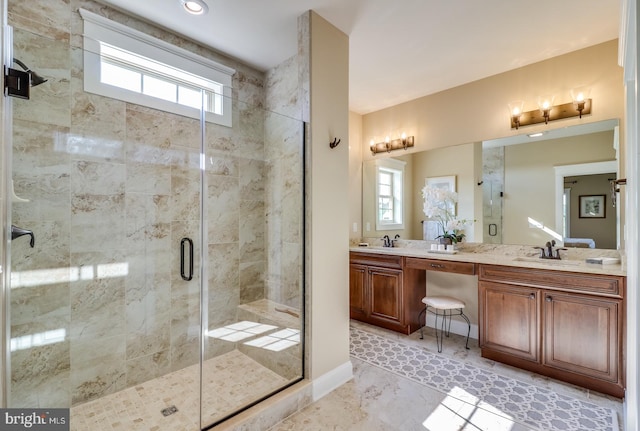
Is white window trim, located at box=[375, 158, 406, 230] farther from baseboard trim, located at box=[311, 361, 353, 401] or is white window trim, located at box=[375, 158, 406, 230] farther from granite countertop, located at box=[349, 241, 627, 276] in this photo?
baseboard trim, located at box=[311, 361, 353, 401]

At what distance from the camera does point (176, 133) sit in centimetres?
252

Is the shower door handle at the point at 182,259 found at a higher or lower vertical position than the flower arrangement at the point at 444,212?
lower

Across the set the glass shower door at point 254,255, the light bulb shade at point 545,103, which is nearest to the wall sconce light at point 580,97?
the light bulb shade at point 545,103

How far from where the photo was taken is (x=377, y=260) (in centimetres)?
335

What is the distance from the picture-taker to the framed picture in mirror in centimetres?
254

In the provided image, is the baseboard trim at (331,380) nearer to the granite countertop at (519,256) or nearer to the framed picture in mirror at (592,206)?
the granite countertop at (519,256)

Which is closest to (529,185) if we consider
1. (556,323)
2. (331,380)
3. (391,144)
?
(556,323)

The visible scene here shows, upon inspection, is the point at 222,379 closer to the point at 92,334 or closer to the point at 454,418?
the point at 92,334

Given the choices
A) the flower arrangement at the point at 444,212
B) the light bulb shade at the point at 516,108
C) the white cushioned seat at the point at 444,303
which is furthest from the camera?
the flower arrangement at the point at 444,212

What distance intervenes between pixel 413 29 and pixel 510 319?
255 centimetres

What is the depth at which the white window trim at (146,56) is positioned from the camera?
2.06 metres

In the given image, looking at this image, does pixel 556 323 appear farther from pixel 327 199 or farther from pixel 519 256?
pixel 327 199

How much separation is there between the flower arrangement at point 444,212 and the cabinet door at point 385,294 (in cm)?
76

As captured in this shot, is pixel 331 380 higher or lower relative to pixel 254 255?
lower
